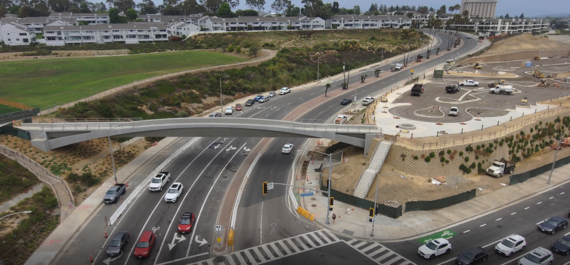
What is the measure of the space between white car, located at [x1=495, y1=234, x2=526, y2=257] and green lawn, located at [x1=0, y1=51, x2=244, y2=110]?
219ft

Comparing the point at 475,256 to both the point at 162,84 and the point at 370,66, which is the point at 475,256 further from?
the point at 370,66

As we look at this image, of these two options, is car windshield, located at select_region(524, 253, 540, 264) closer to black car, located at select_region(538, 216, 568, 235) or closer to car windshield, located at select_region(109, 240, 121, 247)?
black car, located at select_region(538, 216, 568, 235)

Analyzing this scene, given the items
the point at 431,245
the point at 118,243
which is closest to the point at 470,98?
the point at 431,245

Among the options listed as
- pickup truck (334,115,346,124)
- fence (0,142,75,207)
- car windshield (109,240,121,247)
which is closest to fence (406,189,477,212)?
pickup truck (334,115,346,124)

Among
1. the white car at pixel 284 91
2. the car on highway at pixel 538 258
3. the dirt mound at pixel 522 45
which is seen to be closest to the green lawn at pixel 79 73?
the white car at pixel 284 91

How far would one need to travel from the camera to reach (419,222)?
121ft

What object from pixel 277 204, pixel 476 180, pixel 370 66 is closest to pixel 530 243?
pixel 476 180

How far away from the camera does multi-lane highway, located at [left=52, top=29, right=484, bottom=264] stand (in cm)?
3238

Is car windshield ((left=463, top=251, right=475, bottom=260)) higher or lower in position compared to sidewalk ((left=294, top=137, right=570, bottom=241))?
higher

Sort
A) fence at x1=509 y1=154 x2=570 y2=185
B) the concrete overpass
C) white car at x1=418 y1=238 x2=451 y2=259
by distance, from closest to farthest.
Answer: white car at x1=418 y1=238 x2=451 y2=259 → fence at x1=509 y1=154 x2=570 y2=185 → the concrete overpass

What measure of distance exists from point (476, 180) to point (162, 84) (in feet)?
219

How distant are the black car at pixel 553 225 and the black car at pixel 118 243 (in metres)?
40.7

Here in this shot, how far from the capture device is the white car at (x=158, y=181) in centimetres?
4297

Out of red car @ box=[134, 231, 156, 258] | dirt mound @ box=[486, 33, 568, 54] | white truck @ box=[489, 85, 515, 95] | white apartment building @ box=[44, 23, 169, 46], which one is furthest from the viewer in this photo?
white apartment building @ box=[44, 23, 169, 46]
